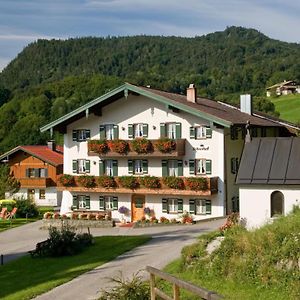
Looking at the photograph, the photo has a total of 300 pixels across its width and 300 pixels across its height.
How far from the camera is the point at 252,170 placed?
26844 millimetres

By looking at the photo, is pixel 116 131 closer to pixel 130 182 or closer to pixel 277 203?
pixel 130 182

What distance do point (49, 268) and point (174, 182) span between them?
15.5 m

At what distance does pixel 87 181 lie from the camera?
1618 inches

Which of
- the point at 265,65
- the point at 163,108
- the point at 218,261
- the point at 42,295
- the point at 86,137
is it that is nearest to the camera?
the point at 218,261

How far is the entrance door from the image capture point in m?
40.4

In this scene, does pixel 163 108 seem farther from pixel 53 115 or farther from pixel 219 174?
pixel 53 115

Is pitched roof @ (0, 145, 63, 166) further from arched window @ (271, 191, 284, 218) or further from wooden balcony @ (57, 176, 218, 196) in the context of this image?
arched window @ (271, 191, 284, 218)

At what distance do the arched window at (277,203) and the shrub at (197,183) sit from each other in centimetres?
1080

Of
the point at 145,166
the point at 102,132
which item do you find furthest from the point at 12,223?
the point at 145,166

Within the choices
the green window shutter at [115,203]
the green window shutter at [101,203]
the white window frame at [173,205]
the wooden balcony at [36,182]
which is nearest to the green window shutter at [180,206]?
the white window frame at [173,205]

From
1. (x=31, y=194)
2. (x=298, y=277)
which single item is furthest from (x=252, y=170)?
(x=31, y=194)

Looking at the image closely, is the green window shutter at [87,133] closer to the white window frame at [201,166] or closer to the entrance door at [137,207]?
the entrance door at [137,207]

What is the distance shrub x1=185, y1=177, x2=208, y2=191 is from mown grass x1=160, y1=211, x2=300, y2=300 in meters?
19.1

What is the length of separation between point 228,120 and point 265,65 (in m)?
139
